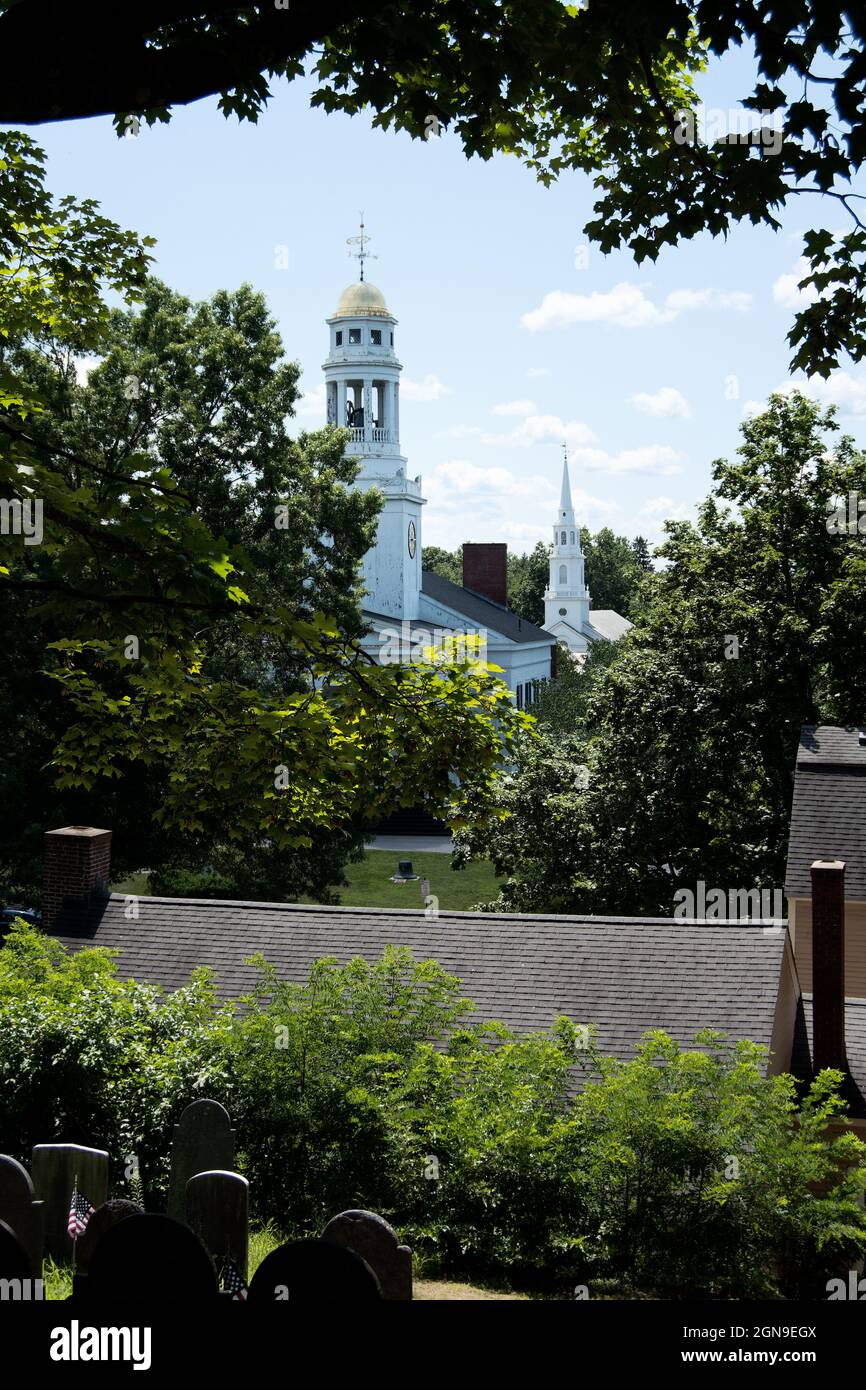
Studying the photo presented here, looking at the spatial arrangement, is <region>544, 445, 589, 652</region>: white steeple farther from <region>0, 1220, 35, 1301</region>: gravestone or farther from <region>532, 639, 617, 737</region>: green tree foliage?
<region>0, 1220, 35, 1301</region>: gravestone

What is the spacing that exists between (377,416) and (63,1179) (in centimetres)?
5853

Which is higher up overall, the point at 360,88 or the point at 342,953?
the point at 360,88

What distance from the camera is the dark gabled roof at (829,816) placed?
24.9 metres

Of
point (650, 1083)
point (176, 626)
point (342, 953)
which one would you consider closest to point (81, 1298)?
point (176, 626)

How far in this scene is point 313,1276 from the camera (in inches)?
207

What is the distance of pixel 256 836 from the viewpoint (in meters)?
34.2

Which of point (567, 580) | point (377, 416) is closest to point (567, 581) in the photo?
point (567, 580)

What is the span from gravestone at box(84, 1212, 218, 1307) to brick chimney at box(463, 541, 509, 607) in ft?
245

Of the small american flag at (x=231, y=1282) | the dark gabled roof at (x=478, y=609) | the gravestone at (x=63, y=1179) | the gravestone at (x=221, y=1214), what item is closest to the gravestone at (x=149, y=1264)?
the small american flag at (x=231, y=1282)

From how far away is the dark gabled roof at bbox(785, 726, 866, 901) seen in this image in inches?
981

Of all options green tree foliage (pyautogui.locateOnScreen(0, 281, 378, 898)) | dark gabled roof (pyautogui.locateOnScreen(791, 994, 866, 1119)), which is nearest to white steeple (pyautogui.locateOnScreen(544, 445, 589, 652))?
green tree foliage (pyautogui.locateOnScreen(0, 281, 378, 898))

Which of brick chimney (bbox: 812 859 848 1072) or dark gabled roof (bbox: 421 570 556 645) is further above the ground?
dark gabled roof (bbox: 421 570 556 645)

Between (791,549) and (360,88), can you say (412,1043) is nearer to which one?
(360,88)
